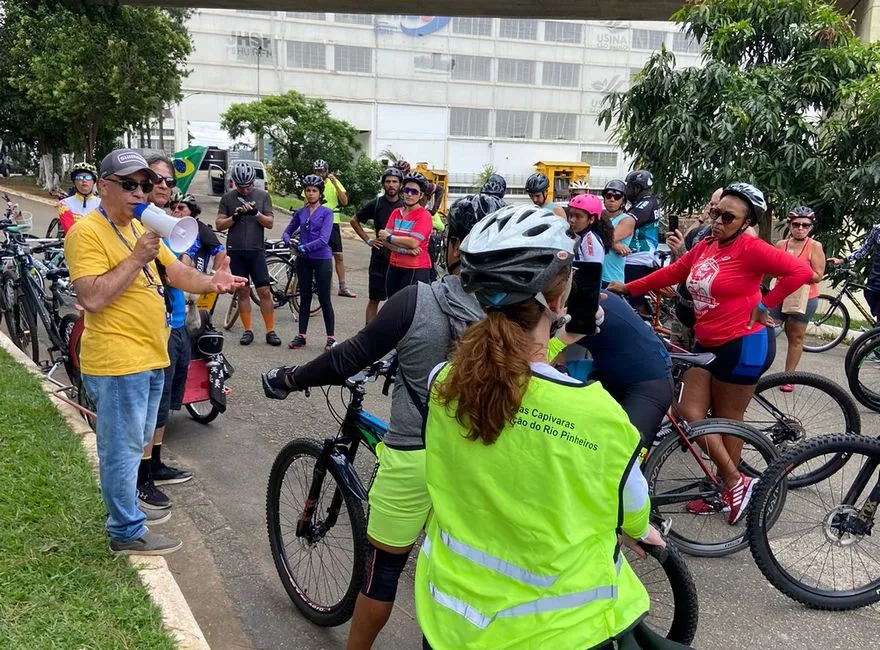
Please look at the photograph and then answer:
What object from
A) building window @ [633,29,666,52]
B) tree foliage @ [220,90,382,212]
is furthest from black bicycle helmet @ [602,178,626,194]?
building window @ [633,29,666,52]

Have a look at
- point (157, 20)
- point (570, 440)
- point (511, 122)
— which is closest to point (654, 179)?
point (570, 440)

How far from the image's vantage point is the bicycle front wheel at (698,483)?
12.1 ft

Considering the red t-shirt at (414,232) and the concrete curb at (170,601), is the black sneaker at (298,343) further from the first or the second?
the concrete curb at (170,601)

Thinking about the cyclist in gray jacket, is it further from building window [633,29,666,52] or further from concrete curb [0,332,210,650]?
building window [633,29,666,52]

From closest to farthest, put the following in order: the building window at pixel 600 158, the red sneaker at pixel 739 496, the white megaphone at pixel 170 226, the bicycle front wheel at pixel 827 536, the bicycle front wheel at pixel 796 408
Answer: the white megaphone at pixel 170 226
the bicycle front wheel at pixel 827 536
the red sneaker at pixel 739 496
the bicycle front wheel at pixel 796 408
the building window at pixel 600 158

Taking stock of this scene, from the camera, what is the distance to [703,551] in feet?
12.7

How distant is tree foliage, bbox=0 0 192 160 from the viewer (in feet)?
89.1

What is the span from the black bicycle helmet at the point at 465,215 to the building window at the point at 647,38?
66436 mm

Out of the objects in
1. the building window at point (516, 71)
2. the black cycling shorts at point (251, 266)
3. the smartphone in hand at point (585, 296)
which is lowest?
the black cycling shorts at point (251, 266)

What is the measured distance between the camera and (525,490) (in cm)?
158

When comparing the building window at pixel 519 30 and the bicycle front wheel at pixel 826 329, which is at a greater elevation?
the building window at pixel 519 30

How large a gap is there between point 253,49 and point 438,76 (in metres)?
15.3

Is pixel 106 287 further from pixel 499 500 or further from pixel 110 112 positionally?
pixel 110 112

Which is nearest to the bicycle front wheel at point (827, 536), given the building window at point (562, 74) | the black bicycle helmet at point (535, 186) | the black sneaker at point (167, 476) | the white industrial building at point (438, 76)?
the black sneaker at point (167, 476)
